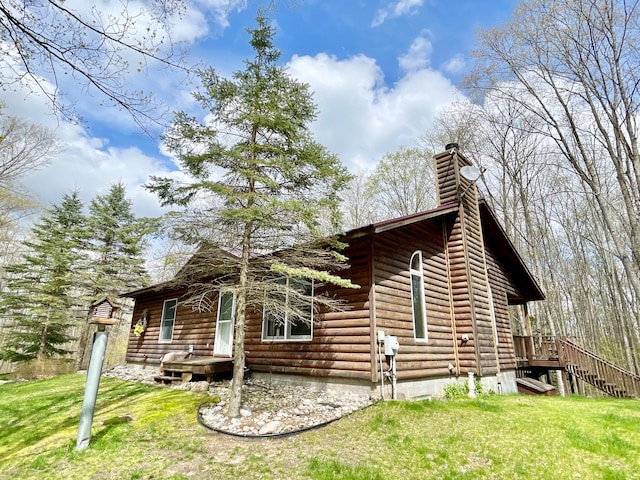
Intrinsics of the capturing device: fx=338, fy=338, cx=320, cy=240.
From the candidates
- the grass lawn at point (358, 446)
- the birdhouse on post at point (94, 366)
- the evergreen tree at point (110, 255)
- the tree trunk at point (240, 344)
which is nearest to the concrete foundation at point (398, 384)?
the grass lawn at point (358, 446)

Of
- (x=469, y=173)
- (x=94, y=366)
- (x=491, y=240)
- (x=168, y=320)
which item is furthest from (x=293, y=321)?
(x=491, y=240)

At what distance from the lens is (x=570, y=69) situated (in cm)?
967

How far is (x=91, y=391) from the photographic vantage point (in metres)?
4.68

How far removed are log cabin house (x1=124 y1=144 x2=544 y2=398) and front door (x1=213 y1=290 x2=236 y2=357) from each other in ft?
0.10

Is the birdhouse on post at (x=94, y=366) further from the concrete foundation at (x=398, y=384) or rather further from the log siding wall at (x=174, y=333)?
the log siding wall at (x=174, y=333)

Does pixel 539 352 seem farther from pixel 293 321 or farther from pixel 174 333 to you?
pixel 174 333

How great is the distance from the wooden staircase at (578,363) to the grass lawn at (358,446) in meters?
5.14

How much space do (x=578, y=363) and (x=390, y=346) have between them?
8776 mm

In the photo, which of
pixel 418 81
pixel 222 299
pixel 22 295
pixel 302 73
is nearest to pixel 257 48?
pixel 302 73

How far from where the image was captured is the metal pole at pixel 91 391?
453 centimetres

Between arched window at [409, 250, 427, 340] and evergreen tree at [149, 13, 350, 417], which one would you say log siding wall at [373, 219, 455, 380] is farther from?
evergreen tree at [149, 13, 350, 417]

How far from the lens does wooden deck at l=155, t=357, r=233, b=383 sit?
27.3 feet

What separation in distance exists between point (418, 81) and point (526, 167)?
7501 millimetres

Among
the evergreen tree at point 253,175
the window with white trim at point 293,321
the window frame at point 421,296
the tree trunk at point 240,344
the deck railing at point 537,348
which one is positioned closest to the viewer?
the tree trunk at point 240,344
